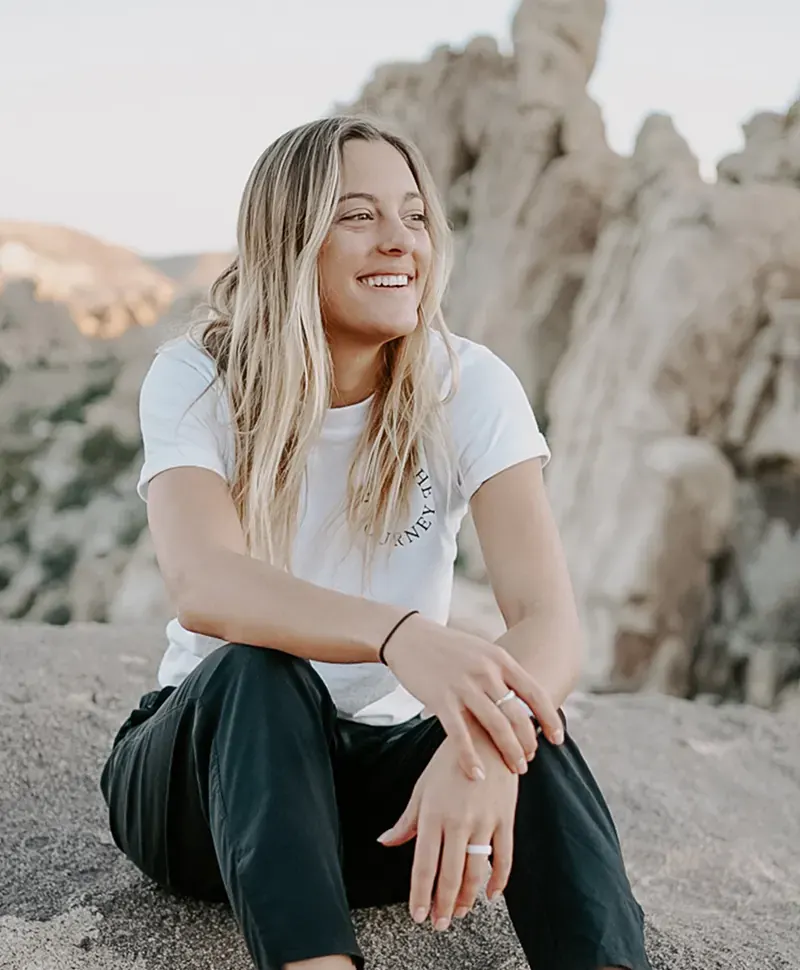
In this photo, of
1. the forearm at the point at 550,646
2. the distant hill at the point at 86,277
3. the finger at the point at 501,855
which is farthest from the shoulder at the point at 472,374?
the distant hill at the point at 86,277

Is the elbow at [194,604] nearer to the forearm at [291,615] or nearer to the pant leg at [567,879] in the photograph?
the forearm at [291,615]

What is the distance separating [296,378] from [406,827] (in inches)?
27.3

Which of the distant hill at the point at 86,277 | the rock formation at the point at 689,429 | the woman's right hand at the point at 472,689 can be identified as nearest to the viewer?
the woman's right hand at the point at 472,689

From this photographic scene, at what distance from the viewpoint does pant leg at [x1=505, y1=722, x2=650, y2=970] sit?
1511 mm

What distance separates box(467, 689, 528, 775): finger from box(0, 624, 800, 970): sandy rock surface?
1.62 feet

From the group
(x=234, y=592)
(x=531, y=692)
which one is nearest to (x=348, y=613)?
(x=234, y=592)

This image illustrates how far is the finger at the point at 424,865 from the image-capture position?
1.53 m

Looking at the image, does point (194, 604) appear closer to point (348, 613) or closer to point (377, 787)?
point (348, 613)

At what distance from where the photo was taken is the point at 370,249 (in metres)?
1.92

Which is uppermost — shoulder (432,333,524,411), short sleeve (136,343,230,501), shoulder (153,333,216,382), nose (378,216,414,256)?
nose (378,216,414,256)

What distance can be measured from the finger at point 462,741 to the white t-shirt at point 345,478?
35cm

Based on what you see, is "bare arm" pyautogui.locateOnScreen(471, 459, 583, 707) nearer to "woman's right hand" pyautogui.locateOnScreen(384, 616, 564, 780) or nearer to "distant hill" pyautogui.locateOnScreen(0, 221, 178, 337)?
"woman's right hand" pyautogui.locateOnScreen(384, 616, 564, 780)

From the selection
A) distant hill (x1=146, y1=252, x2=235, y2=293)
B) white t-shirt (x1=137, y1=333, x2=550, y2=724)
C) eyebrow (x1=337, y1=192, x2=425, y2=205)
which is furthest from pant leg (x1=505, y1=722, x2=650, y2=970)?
distant hill (x1=146, y1=252, x2=235, y2=293)

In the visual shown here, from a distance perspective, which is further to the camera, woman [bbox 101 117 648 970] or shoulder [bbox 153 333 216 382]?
shoulder [bbox 153 333 216 382]
